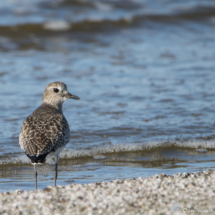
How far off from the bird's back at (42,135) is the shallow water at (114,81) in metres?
0.73

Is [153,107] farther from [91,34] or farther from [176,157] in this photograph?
[91,34]

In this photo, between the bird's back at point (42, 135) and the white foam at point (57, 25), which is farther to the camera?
the white foam at point (57, 25)

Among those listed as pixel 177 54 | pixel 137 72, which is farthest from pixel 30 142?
pixel 177 54

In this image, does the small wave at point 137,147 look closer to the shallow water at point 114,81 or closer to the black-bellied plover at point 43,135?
the shallow water at point 114,81

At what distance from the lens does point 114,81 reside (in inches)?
458

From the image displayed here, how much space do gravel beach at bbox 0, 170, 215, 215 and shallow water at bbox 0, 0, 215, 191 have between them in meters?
1.22

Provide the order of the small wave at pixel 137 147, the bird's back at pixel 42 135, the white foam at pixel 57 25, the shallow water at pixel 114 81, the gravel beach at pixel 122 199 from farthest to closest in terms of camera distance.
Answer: the white foam at pixel 57 25 → the small wave at pixel 137 147 → the shallow water at pixel 114 81 → the bird's back at pixel 42 135 → the gravel beach at pixel 122 199

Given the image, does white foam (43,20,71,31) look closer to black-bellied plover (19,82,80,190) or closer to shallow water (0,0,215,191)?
shallow water (0,0,215,191)

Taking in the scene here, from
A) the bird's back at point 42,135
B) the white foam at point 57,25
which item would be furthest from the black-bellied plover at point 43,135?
the white foam at point 57,25

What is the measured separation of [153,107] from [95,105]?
134 cm

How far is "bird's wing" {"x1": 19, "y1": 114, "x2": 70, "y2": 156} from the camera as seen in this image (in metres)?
5.75

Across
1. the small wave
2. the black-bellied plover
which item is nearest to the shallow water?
the small wave

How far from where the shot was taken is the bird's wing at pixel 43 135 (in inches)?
226

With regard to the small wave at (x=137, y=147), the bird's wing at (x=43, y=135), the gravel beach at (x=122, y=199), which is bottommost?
the small wave at (x=137, y=147)
